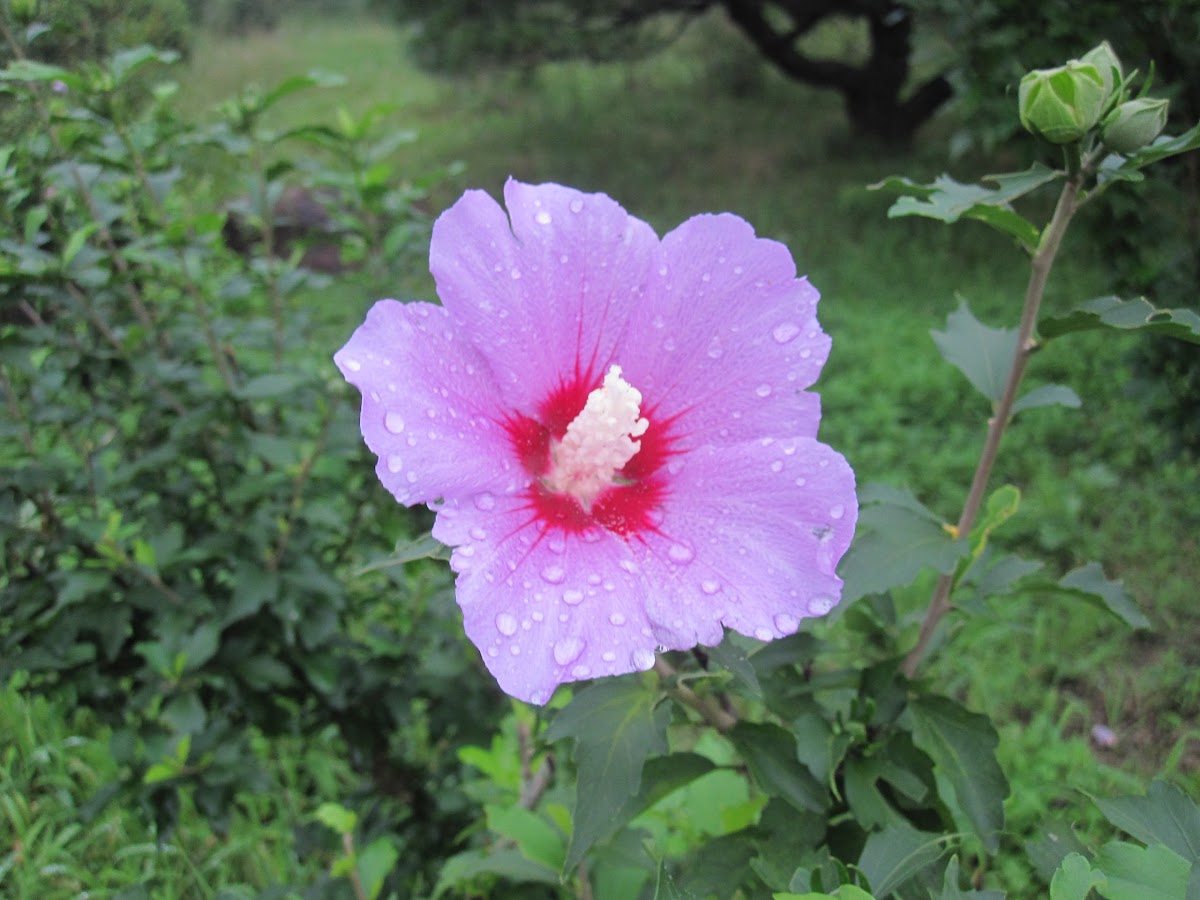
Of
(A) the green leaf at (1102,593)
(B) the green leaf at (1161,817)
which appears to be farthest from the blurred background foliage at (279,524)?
Answer: (B) the green leaf at (1161,817)

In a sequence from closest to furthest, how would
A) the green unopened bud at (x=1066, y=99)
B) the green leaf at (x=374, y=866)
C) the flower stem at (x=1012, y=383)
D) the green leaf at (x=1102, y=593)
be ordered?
the green unopened bud at (x=1066, y=99) → the flower stem at (x=1012, y=383) → the green leaf at (x=1102, y=593) → the green leaf at (x=374, y=866)

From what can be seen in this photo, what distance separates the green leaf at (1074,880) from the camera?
2.45 ft

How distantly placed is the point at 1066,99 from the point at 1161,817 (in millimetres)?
683

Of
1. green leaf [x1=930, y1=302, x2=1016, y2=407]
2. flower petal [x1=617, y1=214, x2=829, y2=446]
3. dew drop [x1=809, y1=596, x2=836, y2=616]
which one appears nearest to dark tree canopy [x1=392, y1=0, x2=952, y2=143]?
green leaf [x1=930, y1=302, x2=1016, y2=407]

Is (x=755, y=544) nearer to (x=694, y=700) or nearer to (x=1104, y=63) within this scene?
(x=694, y=700)

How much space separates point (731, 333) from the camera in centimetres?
Answer: 99

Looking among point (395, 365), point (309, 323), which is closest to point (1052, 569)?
point (309, 323)

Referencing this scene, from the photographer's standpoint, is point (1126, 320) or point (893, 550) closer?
point (1126, 320)

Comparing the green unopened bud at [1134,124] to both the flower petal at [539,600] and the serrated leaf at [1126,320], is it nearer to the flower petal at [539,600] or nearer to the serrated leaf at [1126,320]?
the serrated leaf at [1126,320]

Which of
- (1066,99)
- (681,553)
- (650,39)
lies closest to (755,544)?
(681,553)

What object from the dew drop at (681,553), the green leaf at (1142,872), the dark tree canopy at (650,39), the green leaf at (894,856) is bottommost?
the dark tree canopy at (650,39)

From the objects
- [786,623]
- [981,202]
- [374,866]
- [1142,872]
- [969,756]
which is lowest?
[374,866]

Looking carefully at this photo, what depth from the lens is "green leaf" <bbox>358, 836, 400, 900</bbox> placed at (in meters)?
1.53

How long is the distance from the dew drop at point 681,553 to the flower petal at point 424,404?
16cm
